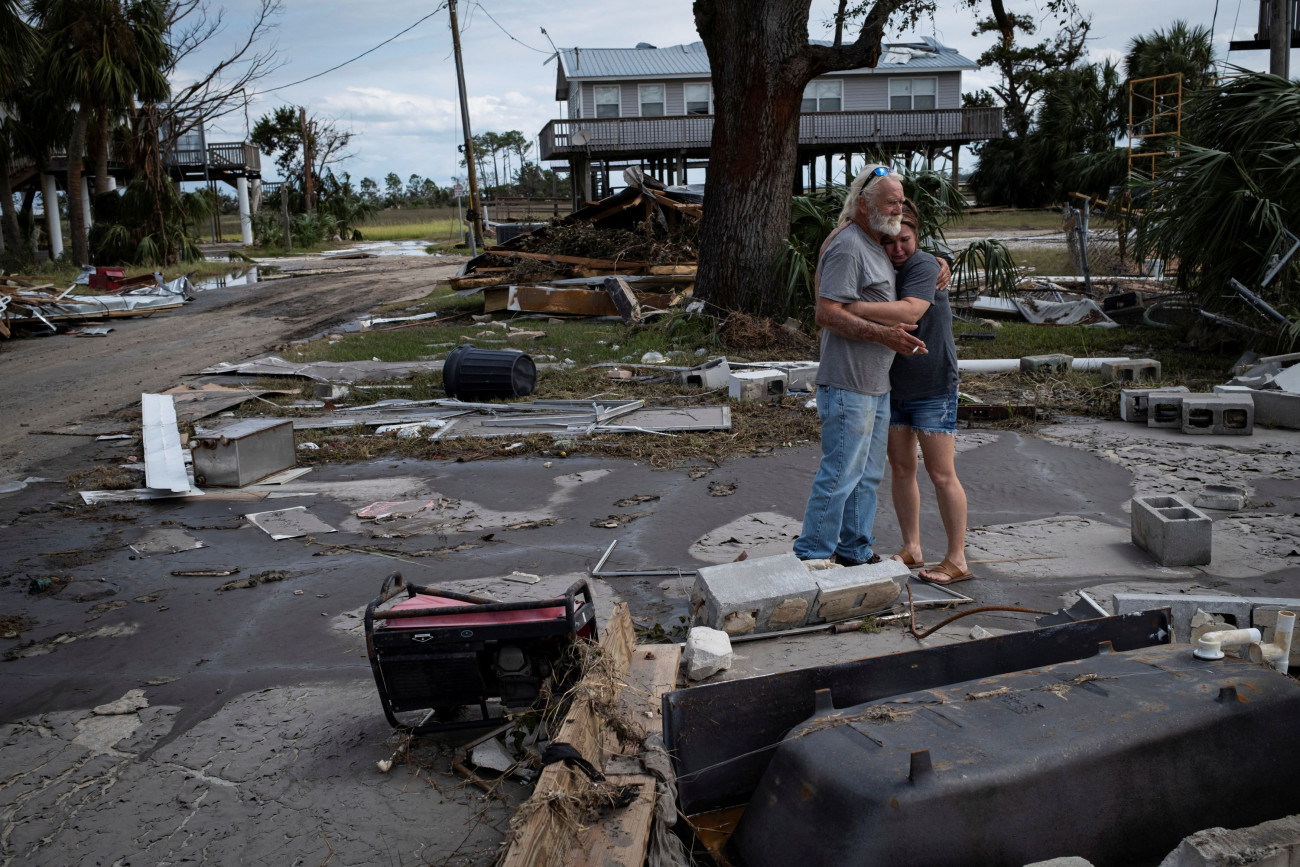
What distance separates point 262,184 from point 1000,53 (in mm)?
34350

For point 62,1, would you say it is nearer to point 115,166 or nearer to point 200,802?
point 115,166

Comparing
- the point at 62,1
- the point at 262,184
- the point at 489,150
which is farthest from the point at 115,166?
the point at 489,150

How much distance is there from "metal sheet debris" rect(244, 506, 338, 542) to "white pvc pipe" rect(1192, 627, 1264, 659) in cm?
443

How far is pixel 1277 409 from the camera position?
704cm

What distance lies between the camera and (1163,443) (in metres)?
6.70

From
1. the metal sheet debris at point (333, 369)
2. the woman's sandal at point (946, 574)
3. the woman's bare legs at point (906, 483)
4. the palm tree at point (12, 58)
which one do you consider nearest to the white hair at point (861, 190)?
the woman's bare legs at point (906, 483)

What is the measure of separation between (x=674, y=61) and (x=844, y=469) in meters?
34.3

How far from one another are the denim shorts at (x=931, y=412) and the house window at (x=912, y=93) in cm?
3396

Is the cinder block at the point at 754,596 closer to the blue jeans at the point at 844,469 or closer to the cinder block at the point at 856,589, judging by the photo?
the cinder block at the point at 856,589

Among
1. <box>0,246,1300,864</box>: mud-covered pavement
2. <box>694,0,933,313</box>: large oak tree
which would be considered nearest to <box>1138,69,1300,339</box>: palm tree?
<box>0,246,1300,864</box>: mud-covered pavement

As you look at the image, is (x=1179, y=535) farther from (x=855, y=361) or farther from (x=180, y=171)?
(x=180, y=171)

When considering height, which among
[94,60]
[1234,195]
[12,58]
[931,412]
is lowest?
[931,412]

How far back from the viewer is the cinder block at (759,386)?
8.25m

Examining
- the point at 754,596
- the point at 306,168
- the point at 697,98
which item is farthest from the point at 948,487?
the point at 306,168
